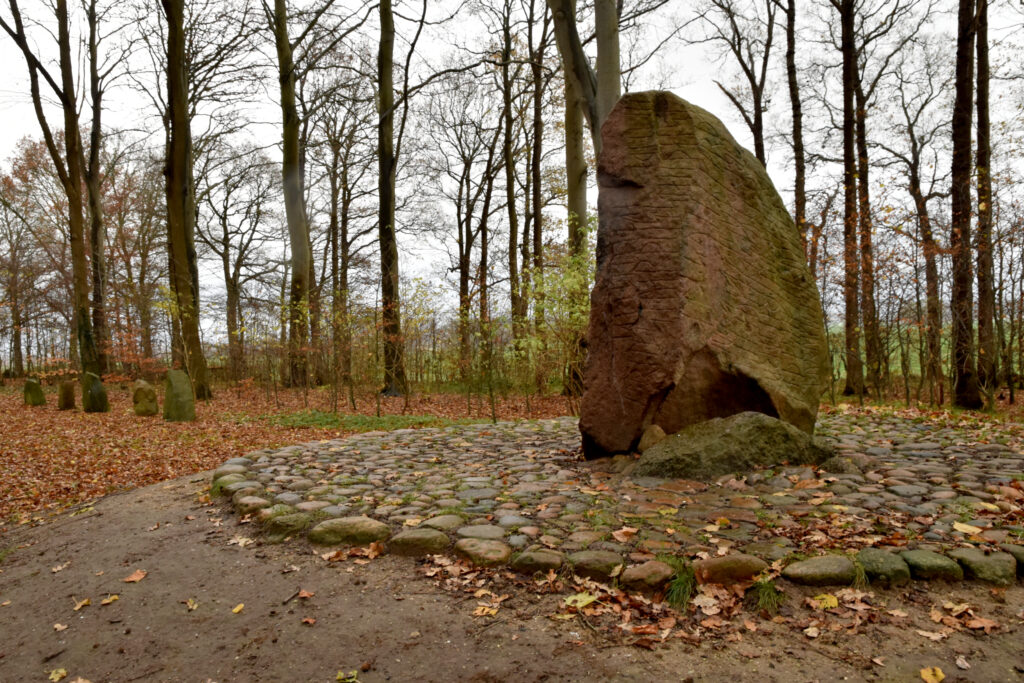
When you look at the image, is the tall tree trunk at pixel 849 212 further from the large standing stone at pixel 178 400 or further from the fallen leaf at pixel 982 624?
the large standing stone at pixel 178 400

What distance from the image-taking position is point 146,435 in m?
9.12

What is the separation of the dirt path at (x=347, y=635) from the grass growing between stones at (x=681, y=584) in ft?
1.01

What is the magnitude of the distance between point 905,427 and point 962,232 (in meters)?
4.37

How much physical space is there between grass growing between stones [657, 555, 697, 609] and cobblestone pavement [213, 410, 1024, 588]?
1.9 inches

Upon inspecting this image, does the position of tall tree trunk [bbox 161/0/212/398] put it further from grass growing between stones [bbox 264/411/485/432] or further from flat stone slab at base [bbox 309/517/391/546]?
flat stone slab at base [bbox 309/517/391/546]

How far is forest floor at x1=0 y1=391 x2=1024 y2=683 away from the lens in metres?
2.62

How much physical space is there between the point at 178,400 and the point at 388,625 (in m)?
8.94

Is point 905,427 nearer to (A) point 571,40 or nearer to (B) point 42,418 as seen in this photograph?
(A) point 571,40

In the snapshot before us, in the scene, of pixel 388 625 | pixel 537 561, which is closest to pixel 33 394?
pixel 388 625

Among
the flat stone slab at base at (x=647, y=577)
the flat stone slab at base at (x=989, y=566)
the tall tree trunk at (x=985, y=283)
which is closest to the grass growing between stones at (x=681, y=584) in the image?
Result: the flat stone slab at base at (x=647, y=577)

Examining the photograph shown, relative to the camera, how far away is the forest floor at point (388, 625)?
2.62m

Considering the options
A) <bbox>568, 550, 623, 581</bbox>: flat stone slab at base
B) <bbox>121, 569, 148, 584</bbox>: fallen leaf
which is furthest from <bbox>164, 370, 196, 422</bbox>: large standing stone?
<bbox>568, 550, 623, 581</bbox>: flat stone slab at base

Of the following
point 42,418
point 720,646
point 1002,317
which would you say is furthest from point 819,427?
point 42,418

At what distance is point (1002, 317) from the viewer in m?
9.16
